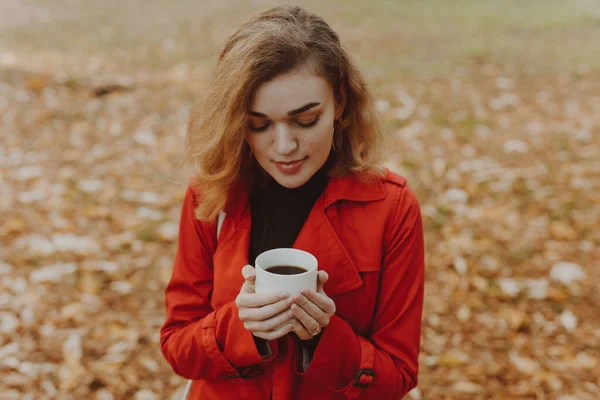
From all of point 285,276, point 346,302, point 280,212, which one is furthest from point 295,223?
point 285,276

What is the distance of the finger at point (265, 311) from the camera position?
148cm

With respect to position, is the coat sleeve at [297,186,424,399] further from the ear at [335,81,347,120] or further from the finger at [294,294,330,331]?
the ear at [335,81,347,120]

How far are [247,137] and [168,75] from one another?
591 centimetres

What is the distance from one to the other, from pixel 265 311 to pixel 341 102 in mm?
799

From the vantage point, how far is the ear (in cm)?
192

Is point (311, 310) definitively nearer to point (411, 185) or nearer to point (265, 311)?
point (265, 311)

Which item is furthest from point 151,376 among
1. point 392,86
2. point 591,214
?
point 392,86

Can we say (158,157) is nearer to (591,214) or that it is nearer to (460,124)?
(460,124)

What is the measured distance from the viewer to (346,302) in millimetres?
1900

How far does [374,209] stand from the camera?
6.20 feet

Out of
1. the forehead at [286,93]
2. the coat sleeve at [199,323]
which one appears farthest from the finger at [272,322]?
the forehead at [286,93]

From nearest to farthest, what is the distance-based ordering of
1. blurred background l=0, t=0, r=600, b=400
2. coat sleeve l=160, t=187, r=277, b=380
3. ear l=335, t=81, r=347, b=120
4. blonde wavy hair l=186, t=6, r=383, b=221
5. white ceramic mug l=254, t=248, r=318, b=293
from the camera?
white ceramic mug l=254, t=248, r=318, b=293, blonde wavy hair l=186, t=6, r=383, b=221, coat sleeve l=160, t=187, r=277, b=380, ear l=335, t=81, r=347, b=120, blurred background l=0, t=0, r=600, b=400

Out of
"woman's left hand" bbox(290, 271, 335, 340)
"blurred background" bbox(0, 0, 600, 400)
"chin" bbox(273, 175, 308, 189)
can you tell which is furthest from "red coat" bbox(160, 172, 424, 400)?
"blurred background" bbox(0, 0, 600, 400)

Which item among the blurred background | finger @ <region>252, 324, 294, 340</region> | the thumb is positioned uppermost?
the thumb
